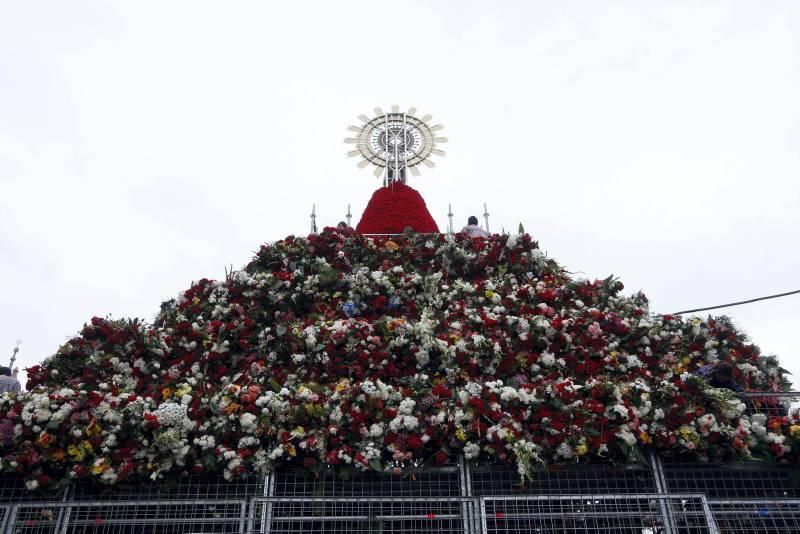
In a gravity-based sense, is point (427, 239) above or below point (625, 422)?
above

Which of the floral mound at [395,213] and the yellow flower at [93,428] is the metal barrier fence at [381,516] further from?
the floral mound at [395,213]

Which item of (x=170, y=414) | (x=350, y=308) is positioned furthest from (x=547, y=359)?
(x=170, y=414)

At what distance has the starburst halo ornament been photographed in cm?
1825

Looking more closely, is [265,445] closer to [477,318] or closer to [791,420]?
[477,318]

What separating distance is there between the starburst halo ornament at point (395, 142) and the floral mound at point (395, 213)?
267cm

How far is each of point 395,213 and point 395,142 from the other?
4.53 metres

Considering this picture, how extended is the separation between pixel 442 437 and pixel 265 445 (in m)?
2.09

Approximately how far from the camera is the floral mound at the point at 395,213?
1436 cm

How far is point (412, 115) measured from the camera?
18.9 meters

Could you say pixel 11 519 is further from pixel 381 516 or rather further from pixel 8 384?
pixel 381 516

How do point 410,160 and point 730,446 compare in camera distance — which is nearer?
point 730,446

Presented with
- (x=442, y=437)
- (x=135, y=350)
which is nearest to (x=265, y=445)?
(x=442, y=437)

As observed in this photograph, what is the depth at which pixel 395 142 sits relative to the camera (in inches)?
727

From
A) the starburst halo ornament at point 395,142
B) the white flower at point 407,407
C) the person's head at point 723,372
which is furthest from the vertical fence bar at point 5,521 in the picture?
the starburst halo ornament at point 395,142
